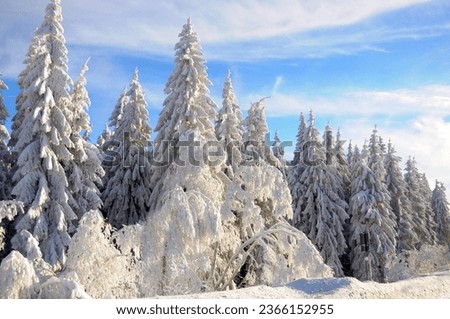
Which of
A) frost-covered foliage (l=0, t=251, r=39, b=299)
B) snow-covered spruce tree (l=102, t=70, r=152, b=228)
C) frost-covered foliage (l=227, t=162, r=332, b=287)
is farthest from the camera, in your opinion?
snow-covered spruce tree (l=102, t=70, r=152, b=228)

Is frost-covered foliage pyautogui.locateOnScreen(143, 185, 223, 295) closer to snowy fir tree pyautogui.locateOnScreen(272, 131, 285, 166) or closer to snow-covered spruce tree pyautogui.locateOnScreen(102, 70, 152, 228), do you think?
snow-covered spruce tree pyautogui.locateOnScreen(102, 70, 152, 228)

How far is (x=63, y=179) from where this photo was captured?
74.0 feet

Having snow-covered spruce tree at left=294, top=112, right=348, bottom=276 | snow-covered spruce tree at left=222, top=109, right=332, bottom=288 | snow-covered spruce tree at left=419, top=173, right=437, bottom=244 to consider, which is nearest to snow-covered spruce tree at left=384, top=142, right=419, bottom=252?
snow-covered spruce tree at left=419, top=173, right=437, bottom=244

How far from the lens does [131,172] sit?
28.8 metres

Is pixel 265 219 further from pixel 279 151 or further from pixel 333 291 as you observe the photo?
pixel 279 151

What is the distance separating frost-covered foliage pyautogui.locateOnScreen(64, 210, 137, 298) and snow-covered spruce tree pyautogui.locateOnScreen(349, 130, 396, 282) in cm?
2489

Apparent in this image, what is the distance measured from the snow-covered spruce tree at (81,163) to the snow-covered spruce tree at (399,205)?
2844 cm

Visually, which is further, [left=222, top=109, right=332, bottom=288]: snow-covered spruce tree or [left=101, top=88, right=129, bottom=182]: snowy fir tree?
[left=101, top=88, right=129, bottom=182]: snowy fir tree

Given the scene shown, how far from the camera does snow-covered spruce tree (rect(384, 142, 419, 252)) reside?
41.8 meters

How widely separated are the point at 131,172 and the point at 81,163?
14.9 feet

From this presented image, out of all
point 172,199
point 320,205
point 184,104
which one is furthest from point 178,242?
point 320,205

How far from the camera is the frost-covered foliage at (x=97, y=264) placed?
13.0 metres
